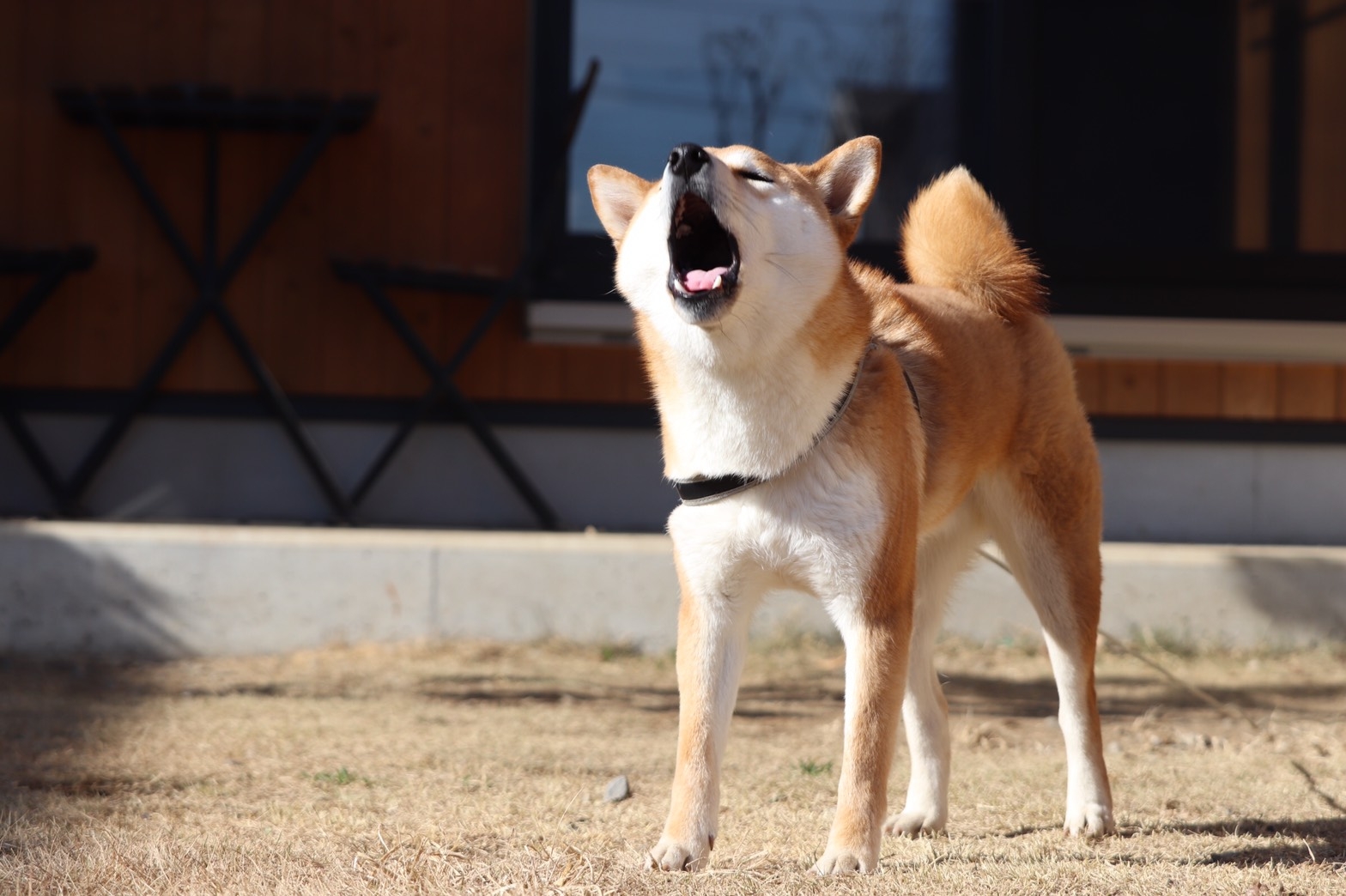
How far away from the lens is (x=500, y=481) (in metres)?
6.21

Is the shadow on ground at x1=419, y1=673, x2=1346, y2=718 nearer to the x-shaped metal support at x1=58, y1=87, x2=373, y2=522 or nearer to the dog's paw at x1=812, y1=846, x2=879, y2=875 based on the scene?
the x-shaped metal support at x1=58, y1=87, x2=373, y2=522

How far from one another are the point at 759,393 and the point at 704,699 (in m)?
0.62

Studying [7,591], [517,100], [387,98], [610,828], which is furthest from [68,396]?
[610,828]

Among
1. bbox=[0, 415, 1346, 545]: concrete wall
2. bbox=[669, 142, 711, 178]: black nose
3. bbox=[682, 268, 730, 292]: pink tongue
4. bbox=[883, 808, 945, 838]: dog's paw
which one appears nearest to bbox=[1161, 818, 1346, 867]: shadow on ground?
bbox=[883, 808, 945, 838]: dog's paw

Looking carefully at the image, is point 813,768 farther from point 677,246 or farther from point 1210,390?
point 1210,390

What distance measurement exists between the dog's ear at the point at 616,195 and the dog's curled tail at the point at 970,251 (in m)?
1.11

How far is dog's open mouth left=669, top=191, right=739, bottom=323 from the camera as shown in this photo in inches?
96.2

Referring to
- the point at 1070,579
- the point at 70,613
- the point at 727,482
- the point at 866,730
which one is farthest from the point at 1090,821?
the point at 70,613

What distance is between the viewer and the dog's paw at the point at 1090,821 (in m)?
3.05

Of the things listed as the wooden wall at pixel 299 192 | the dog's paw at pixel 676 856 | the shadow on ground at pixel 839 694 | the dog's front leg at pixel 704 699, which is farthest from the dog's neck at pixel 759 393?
the wooden wall at pixel 299 192

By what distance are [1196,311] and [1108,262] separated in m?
0.47

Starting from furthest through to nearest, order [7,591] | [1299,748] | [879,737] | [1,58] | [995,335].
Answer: [1,58]
[7,591]
[1299,748]
[995,335]
[879,737]

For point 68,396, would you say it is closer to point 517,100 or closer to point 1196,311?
point 517,100

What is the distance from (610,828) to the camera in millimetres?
3107
